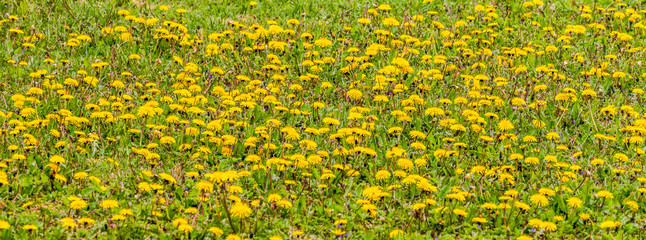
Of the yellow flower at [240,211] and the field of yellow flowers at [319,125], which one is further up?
the yellow flower at [240,211]

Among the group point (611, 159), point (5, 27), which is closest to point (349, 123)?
point (611, 159)

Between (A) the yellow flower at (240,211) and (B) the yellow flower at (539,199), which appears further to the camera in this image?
(B) the yellow flower at (539,199)

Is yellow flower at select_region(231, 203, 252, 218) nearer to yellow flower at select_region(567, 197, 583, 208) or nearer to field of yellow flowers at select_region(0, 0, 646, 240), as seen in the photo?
field of yellow flowers at select_region(0, 0, 646, 240)

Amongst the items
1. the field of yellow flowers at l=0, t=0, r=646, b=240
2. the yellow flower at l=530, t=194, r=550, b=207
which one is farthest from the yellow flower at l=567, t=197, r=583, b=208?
the yellow flower at l=530, t=194, r=550, b=207

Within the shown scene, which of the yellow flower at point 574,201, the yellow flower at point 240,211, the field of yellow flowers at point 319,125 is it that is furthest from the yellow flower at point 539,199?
the yellow flower at point 240,211

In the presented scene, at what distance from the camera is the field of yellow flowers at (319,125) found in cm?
489

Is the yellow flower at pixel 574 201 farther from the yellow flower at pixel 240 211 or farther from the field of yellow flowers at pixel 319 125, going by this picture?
the yellow flower at pixel 240 211

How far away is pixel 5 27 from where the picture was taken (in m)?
8.16

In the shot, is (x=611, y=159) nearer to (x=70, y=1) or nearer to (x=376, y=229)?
(x=376, y=229)

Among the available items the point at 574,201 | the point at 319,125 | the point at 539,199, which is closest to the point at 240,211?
the point at 539,199

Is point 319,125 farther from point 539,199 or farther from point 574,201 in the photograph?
point 574,201

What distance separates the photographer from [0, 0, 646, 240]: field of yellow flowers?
4895 mm

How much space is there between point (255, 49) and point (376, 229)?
3.57 m

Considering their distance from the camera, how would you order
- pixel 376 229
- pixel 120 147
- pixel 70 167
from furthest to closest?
pixel 120 147
pixel 70 167
pixel 376 229
